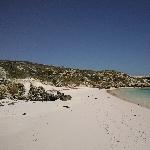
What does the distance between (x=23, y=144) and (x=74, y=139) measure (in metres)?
2.12

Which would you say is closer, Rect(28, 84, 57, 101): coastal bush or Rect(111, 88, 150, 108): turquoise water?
Rect(28, 84, 57, 101): coastal bush

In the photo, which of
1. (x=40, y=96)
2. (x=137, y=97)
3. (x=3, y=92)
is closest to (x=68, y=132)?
(x=40, y=96)

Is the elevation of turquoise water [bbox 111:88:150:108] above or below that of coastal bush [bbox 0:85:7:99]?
below

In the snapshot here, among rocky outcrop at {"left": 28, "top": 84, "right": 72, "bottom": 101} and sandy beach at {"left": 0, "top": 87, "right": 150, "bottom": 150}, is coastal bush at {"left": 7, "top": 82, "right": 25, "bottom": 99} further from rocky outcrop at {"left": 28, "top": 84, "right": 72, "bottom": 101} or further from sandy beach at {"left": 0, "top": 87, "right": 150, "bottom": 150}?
sandy beach at {"left": 0, "top": 87, "right": 150, "bottom": 150}

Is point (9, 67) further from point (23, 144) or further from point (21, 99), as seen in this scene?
point (23, 144)

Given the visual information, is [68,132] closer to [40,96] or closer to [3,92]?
[40,96]

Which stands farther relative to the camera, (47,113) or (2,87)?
(2,87)

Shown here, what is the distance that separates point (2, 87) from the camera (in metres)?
28.4

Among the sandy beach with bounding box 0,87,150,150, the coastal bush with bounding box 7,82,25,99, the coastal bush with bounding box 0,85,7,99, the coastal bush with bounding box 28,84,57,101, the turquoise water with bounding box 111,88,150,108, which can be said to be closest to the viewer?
the sandy beach with bounding box 0,87,150,150

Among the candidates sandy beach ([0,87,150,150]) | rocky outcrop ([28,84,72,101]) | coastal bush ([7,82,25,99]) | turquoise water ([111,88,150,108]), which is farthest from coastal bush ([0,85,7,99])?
turquoise water ([111,88,150,108])

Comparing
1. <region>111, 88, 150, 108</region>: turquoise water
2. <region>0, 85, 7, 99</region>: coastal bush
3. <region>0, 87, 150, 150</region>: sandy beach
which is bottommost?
<region>0, 87, 150, 150</region>: sandy beach

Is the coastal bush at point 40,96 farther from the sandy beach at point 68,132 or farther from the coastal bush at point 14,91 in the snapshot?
the sandy beach at point 68,132

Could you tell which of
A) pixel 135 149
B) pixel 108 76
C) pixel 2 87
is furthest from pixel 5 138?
pixel 108 76

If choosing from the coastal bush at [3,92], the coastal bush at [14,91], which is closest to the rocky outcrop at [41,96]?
the coastal bush at [14,91]
